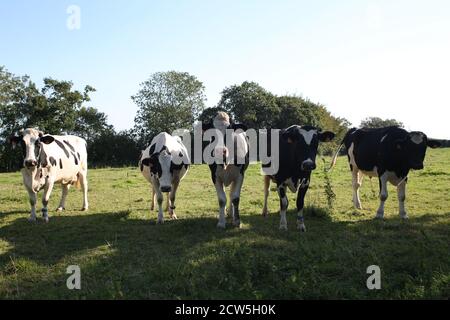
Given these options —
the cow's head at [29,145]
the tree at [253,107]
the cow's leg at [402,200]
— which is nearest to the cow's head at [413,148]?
the cow's leg at [402,200]

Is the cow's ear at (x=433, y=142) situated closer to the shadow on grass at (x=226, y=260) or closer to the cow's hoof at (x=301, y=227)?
the shadow on grass at (x=226, y=260)

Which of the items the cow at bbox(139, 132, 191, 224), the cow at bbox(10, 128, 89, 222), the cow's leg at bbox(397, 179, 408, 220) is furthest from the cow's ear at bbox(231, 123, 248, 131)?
the cow at bbox(10, 128, 89, 222)

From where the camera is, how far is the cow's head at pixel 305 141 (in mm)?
8984

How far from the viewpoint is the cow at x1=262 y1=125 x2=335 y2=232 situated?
29.6ft

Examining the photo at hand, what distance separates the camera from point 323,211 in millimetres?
10789

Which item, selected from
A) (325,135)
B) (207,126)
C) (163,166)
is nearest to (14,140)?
(163,166)

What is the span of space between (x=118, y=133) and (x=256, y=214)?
146 feet

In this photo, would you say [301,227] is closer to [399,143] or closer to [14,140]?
[399,143]

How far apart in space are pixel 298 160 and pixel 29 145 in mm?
6375

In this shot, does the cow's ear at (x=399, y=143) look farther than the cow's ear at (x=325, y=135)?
Yes

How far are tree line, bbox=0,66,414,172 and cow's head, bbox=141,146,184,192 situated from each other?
3293cm

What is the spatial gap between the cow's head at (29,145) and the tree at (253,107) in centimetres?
4503

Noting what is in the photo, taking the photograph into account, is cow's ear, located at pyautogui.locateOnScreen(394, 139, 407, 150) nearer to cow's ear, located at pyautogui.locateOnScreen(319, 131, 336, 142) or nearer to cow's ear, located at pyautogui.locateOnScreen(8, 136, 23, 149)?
cow's ear, located at pyautogui.locateOnScreen(319, 131, 336, 142)
